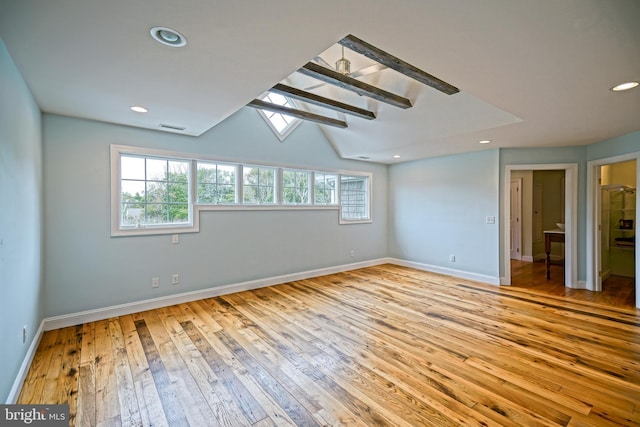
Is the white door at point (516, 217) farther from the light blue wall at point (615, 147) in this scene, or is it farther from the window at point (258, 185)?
the window at point (258, 185)

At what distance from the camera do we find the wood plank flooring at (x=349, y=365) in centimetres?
187

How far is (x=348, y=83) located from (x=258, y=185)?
2402 millimetres

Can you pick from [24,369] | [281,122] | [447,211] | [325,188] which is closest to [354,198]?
[325,188]

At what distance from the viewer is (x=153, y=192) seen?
3.86 m

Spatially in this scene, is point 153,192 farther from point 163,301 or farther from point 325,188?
point 325,188

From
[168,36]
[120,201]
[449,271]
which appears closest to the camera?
[168,36]

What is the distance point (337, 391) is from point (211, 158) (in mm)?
3528

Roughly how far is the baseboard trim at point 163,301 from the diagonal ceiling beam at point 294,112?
2.73m

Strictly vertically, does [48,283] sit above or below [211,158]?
below

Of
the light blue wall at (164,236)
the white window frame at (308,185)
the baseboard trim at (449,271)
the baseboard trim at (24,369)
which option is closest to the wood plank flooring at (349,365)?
the baseboard trim at (24,369)

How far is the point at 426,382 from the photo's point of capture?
2.18 meters

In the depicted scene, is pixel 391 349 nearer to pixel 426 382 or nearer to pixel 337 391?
pixel 426 382

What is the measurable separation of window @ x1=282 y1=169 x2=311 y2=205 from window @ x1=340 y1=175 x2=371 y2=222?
2.88 feet

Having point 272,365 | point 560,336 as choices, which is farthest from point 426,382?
point 560,336
